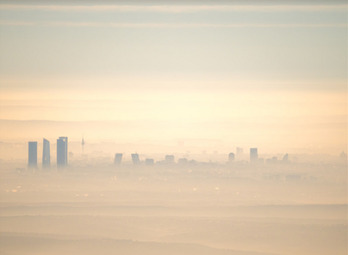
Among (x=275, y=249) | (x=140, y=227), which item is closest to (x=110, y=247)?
(x=140, y=227)

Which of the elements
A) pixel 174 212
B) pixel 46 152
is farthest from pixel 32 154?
pixel 174 212

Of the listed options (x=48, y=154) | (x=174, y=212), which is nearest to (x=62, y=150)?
(x=48, y=154)

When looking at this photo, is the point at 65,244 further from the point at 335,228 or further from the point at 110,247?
the point at 335,228

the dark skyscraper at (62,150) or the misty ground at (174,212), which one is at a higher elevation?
the dark skyscraper at (62,150)

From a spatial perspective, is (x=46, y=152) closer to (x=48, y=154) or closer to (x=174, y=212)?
(x=48, y=154)

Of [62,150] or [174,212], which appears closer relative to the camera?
[62,150]

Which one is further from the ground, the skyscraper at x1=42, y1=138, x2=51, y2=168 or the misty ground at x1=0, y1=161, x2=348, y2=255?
the skyscraper at x1=42, y1=138, x2=51, y2=168

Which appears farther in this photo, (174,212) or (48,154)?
(174,212)

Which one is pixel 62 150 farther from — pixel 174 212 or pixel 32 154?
pixel 174 212
